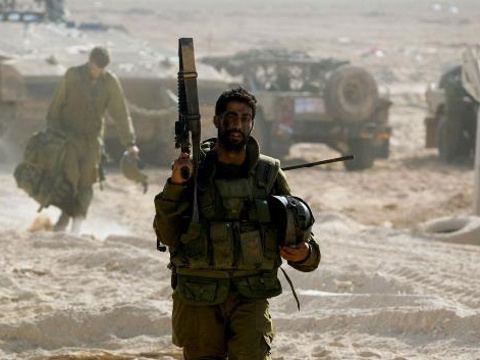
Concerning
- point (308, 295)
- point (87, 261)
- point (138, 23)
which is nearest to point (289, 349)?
point (308, 295)

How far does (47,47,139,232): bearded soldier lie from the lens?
997 centimetres

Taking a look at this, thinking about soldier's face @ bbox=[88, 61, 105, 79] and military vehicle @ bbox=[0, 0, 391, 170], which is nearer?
soldier's face @ bbox=[88, 61, 105, 79]

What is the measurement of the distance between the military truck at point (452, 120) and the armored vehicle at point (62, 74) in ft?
9.85

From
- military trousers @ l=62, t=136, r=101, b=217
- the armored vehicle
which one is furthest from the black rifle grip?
the armored vehicle

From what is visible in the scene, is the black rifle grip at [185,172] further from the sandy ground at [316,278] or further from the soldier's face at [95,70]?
the soldier's face at [95,70]

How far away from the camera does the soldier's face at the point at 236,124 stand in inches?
182

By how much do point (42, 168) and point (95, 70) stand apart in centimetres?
87

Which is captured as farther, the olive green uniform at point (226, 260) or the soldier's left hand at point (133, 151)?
the soldier's left hand at point (133, 151)

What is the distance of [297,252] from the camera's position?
4.63m

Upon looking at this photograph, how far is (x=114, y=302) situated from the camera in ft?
24.7

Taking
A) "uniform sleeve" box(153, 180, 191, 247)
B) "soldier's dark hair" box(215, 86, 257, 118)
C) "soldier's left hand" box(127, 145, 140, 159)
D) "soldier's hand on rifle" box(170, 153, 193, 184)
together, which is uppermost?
"soldier's dark hair" box(215, 86, 257, 118)

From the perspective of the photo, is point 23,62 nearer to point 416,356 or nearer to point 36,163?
point 36,163

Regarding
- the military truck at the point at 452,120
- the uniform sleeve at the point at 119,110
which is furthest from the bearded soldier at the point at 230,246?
the military truck at the point at 452,120

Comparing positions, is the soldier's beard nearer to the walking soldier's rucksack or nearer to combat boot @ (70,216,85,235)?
the walking soldier's rucksack
